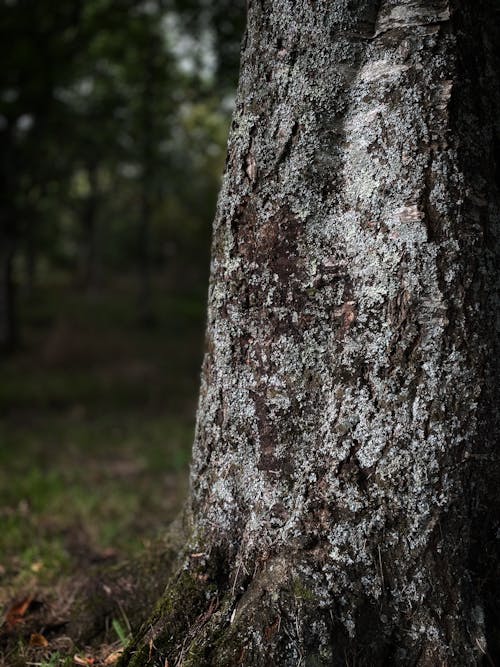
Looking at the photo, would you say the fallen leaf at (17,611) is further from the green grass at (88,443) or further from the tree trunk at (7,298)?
the tree trunk at (7,298)

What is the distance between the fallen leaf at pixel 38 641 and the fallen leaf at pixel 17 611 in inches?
6.0

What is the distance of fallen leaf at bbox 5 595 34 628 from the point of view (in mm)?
2273

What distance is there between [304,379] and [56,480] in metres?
3.62

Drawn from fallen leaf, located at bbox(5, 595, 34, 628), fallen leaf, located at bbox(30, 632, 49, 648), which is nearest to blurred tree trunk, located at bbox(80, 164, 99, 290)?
fallen leaf, located at bbox(5, 595, 34, 628)

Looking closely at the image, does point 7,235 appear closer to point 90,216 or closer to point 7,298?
point 7,298

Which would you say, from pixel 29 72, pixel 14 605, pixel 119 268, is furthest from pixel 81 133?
pixel 119 268

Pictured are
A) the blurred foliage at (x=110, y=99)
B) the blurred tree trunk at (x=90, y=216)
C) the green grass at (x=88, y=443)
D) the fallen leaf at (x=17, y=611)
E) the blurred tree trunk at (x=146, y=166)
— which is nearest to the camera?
the fallen leaf at (x=17, y=611)

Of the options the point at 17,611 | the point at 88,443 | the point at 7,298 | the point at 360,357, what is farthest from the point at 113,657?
the point at 7,298

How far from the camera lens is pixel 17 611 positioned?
2.37 metres

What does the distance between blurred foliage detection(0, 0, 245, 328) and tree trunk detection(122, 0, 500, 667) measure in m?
6.07

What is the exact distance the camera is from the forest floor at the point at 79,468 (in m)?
2.36

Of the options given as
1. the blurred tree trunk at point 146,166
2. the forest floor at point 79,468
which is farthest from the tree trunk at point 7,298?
the blurred tree trunk at point 146,166

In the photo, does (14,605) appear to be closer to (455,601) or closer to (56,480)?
(455,601)

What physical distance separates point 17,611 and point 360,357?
1685mm
